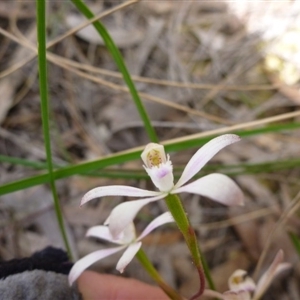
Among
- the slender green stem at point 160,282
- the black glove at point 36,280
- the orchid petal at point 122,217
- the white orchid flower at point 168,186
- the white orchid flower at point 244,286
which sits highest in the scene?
the white orchid flower at point 168,186

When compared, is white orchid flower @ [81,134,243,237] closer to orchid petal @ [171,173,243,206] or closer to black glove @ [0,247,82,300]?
orchid petal @ [171,173,243,206]

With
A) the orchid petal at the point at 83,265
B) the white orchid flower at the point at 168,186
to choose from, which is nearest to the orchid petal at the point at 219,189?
the white orchid flower at the point at 168,186

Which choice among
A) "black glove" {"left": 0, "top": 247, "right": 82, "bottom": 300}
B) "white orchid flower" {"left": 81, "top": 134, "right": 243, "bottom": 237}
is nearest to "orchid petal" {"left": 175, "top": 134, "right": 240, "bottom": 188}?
"white orchid flower" {"left": 81, "top": 134, "right": 243, "bottom": 237}

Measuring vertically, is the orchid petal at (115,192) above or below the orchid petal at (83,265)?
above

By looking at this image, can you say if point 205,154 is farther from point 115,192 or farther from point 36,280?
point 36,280

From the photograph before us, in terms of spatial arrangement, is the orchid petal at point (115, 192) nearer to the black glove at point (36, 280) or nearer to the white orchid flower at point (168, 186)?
the white orchid flower at point (168, 186)

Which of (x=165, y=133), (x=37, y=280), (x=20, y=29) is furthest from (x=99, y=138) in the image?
(x=37, y=280)

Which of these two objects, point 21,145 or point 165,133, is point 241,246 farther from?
point 21,145
